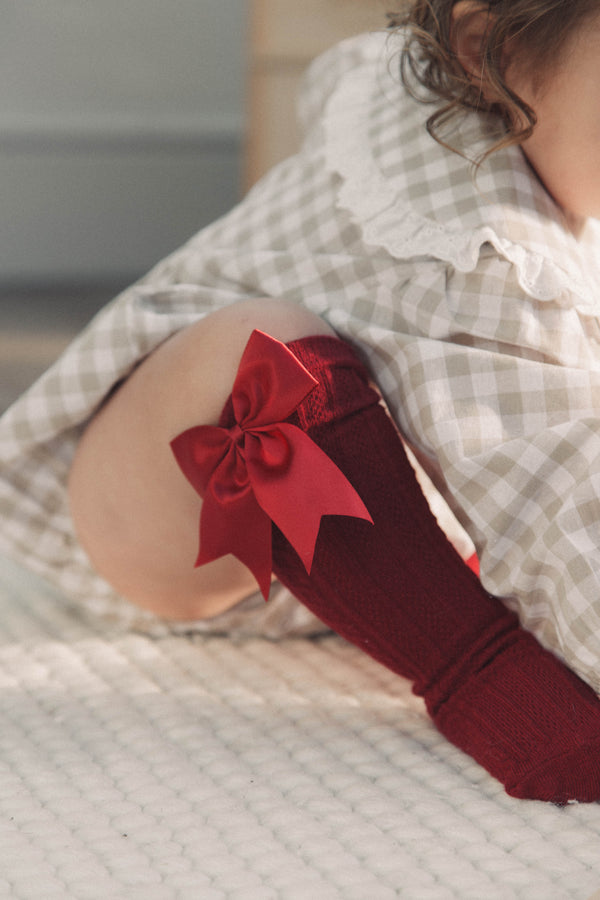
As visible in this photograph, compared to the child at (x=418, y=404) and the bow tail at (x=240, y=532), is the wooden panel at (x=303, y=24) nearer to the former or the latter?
the child at (x=418, y=404)

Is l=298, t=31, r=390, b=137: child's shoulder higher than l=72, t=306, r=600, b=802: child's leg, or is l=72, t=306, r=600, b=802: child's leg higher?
l=298, t=31, r=390, b=137: child's shoulder

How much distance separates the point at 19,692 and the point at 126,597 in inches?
3.8

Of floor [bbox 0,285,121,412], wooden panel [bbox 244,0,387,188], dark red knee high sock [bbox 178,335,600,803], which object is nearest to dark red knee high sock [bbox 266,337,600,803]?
dark red knee high sock [bbox 178,335,600,803]

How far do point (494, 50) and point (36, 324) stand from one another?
1.22 meters

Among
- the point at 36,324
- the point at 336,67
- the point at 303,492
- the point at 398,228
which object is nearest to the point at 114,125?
the point at 36,324

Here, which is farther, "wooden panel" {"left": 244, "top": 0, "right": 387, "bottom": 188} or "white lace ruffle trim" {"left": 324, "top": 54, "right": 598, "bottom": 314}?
"wooden panel" {"left": 244, "top": 0, "right": 387, "bottom": 188}

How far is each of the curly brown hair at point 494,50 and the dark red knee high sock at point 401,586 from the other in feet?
0.54

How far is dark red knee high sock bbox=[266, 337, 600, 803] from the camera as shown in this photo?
0.48m

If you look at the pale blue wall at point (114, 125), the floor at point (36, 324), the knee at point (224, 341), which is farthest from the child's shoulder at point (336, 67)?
the pale blue wall at point (114, 125)

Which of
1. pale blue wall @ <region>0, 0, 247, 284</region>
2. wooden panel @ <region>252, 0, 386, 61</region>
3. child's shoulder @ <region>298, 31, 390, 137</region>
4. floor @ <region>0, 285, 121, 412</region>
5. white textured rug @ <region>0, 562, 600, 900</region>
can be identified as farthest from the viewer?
pale blue wall @ <region>0, 0, 247, 284</region>

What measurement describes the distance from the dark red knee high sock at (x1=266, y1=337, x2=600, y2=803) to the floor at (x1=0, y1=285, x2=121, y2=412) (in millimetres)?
880

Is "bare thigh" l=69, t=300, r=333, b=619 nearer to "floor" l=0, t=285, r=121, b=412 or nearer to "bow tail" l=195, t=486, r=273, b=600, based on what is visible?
"bow tail" l=195, t=486, r=273, b=600

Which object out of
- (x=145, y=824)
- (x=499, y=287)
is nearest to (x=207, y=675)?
(x=145, y=824)

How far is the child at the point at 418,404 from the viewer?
473 millimetres
